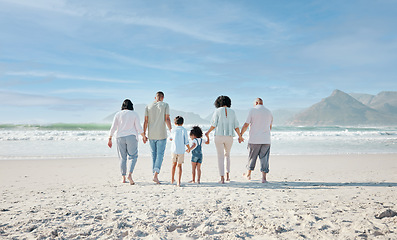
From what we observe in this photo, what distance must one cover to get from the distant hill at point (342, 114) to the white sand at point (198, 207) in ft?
314

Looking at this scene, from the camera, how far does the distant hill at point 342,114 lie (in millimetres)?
92375

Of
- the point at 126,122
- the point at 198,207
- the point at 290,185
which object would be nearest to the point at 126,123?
the point at 126,122

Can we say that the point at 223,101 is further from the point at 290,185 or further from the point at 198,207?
the point at 198,207

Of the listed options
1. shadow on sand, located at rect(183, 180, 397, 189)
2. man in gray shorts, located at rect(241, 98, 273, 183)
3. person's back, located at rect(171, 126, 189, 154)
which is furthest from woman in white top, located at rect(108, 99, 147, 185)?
man in gray shorts, located at rect(241, 98, 273, 183)

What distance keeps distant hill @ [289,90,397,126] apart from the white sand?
95775 mm

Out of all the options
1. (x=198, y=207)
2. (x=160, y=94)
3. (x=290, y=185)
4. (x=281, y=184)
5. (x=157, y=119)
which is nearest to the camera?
(x=198, y=207)

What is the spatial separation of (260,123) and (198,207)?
8.60 ft

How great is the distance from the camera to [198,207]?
3.94 m

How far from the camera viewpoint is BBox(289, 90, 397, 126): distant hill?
92375 millimetres

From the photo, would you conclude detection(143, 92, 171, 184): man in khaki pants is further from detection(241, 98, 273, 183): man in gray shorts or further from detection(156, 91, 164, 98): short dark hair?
detection(241, 98, 273, 183): man in gray shorts

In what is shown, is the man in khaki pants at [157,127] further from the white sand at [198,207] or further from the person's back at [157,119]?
the white sand at [198,207]

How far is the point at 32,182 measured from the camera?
606cm

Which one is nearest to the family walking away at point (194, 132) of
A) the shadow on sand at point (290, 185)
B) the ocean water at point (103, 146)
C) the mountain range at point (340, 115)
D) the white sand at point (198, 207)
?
the shadow on sand at point (290, 185)

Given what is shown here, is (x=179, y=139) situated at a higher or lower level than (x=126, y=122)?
lower
